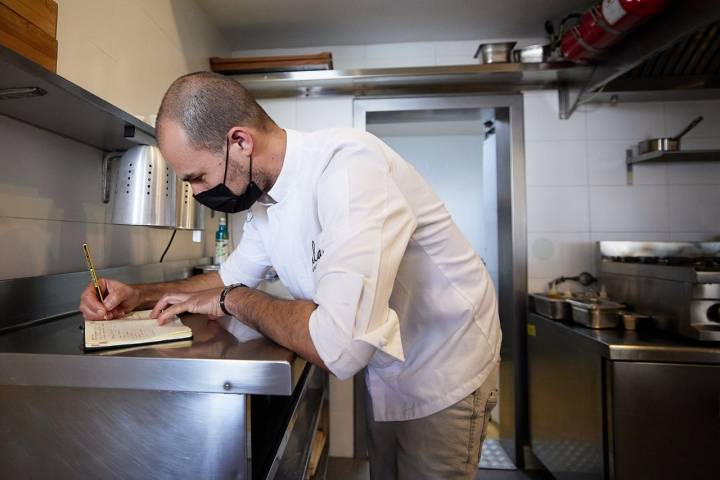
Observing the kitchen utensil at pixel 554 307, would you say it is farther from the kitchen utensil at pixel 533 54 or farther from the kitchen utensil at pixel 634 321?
the kitchen utensil at pixel 533 54

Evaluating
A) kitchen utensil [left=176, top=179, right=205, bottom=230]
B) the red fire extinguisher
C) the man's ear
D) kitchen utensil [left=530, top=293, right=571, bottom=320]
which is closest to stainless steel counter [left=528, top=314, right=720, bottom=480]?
kitchen utensil [left=530, top=293, right=571, bottom=320]

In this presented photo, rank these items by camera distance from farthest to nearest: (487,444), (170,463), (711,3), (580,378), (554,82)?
(487,444) → (554,82) → (580,378) → (711,3) → (170,463)

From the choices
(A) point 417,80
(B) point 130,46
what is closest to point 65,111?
(B) point 130,46

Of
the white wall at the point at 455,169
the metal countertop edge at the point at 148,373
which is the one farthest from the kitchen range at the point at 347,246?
the white wall at the point at 455,169

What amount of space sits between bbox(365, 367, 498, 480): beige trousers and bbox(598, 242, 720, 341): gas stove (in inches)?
32.4

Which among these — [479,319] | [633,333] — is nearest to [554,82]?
[633,333]

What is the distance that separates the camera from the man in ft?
1.92

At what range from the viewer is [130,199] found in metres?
0.95

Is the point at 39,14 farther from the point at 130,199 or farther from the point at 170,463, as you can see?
the point at 170,463

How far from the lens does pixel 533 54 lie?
68.8 inches

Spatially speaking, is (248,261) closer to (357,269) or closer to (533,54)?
(357,269)

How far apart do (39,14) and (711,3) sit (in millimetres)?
1768

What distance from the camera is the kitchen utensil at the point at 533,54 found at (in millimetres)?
1740

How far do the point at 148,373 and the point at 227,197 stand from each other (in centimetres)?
38
